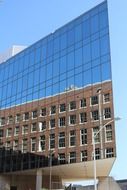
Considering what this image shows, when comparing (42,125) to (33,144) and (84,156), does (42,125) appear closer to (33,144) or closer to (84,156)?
(33,144)

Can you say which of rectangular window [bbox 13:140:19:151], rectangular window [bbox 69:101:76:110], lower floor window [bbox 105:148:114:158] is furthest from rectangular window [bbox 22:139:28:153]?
lower floor window [bbox 105:148:114:158]

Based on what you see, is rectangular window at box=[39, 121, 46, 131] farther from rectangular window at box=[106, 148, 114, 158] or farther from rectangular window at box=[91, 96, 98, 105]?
rectangular window at box=[106, 148, 114, 158]

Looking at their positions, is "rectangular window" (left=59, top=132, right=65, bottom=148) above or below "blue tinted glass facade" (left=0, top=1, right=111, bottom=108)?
below

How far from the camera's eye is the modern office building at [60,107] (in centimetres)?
4825

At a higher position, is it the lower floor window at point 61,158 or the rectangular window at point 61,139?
the rectangular window at point 61,139

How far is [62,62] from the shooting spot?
5506 centimetres

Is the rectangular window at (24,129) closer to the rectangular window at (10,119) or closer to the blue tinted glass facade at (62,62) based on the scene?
A: the rectangular window at (10,119)

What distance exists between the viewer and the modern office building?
1900 inches

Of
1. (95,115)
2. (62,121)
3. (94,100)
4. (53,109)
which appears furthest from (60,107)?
(95,115)

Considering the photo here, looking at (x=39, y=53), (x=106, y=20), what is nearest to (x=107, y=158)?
(x=106, y=20)

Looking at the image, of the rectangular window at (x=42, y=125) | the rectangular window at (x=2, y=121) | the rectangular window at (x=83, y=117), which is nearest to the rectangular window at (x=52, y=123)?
the rectangular window at (x=42, y=125)

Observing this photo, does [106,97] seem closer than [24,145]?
Yes

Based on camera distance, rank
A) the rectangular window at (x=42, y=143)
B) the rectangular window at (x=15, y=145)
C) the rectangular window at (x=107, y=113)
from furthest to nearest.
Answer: the rectangular window at (x=15, y=145)
the rectangular window at (x=42, y=143)
the rectangular window at (x=107, y=113)

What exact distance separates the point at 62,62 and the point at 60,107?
7340mm
